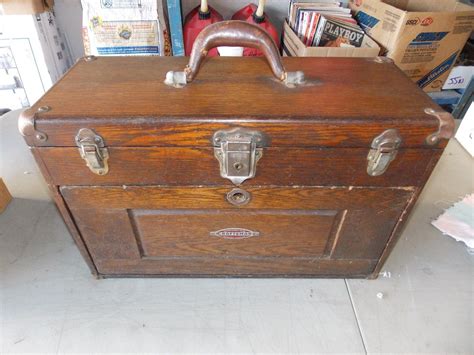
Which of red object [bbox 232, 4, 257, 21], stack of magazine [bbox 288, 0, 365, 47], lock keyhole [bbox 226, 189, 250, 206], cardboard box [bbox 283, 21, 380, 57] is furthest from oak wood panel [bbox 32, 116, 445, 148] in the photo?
red object [bbox 232, 4, 257, 21]

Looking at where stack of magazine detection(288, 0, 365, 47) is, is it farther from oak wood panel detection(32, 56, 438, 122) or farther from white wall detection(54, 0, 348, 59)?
oak wood panel detection(32, 56, 438, 122)

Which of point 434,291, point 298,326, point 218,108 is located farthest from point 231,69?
point 434,291

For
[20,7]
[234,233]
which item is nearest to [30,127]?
[234,233]

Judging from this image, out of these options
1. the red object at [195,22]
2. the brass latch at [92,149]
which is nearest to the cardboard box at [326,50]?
the red object at [195,22]

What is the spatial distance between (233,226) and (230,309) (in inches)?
6.9

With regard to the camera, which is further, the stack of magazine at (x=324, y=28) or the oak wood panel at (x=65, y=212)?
the stack of magazine at (x=324, y=28)

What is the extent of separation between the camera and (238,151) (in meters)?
0.48

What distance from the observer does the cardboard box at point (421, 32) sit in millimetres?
1069

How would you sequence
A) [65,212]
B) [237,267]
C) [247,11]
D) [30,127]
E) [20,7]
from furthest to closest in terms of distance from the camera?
[247,11], [20,7], [237,267], [65,212], [30,127]

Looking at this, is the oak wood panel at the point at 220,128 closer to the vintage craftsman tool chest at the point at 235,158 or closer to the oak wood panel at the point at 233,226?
the vintage craftsman tool chest at the point at 235,158

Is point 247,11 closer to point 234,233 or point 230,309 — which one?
point 234,233

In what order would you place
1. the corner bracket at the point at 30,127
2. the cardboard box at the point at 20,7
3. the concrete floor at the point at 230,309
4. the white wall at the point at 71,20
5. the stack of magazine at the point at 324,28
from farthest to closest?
the white wall at the point at 71,20 < the stack of magazine at the point at 324,28 < the cardboard box at the point at 20,7 < the concrete floor at the point at 230,309 < the corner bracket at the point at 30,127

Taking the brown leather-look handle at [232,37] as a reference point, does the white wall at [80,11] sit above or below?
below

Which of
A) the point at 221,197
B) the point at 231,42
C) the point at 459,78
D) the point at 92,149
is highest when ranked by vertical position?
the point at 231,42
